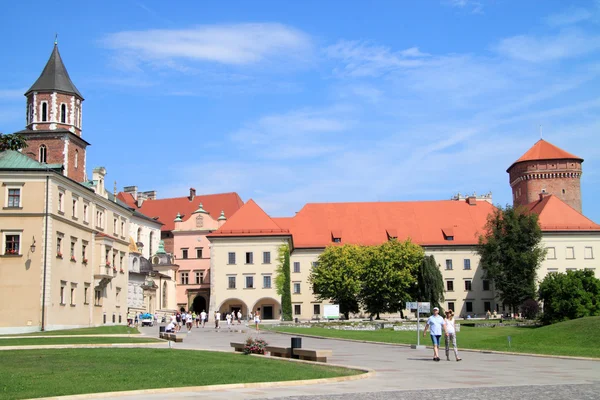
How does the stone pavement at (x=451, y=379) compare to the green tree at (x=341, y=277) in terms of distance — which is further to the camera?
the green tree at (x=341, y=277)

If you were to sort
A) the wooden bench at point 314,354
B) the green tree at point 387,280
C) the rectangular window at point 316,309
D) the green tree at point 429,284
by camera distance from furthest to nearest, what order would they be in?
the rectangular window at point 316,309
the green tree at point 429,284
the green tree at point 387,280
the wooden bench at point 314,354

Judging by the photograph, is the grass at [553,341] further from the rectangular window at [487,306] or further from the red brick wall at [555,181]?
the red brick wall at [555,181]

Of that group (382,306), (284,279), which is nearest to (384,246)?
(382,306)

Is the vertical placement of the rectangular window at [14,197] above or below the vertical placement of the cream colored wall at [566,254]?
above

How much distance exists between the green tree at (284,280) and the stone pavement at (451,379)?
5170 centimetres

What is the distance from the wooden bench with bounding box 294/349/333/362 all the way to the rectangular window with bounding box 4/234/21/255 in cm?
3058

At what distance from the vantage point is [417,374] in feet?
63.2

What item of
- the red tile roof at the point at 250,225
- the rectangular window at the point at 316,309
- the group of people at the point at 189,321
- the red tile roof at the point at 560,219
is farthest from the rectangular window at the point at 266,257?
the red tile roof at the point at 560,219

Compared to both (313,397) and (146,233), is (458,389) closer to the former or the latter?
(313,397)

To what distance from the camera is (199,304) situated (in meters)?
94.0

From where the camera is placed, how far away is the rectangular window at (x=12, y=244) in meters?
47.3

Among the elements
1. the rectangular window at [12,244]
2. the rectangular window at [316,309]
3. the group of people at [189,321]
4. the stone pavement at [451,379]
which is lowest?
the stone pavement at [451,379]

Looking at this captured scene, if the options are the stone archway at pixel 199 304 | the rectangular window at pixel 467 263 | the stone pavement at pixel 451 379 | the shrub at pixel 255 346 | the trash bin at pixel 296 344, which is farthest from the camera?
the stone archway at pixel 199 304

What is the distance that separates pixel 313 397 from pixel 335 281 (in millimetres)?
58519
